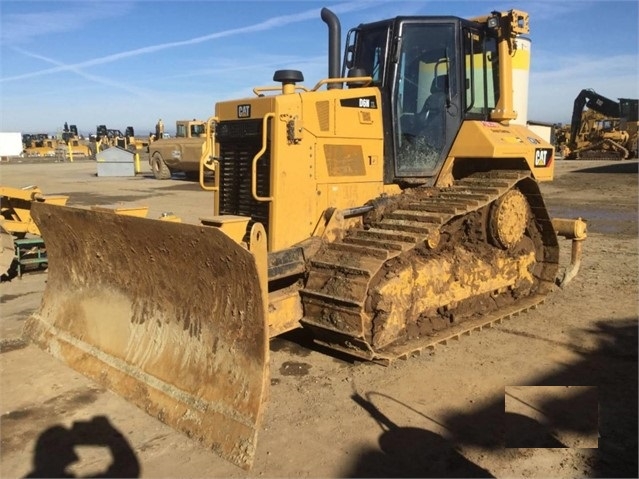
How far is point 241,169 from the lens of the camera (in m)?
5.44

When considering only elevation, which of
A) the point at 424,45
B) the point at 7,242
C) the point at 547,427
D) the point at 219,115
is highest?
the point at 424,45

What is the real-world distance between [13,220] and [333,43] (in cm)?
514

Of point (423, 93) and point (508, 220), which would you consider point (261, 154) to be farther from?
point (508, 220)

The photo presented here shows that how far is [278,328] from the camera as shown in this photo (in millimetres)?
4680

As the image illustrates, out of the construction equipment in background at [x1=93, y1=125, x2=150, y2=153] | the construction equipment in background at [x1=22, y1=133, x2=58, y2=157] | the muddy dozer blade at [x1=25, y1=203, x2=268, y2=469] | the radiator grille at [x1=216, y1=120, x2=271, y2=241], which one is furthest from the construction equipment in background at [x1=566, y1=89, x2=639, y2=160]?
the construction equipment in background at [x1=22, y1=133, x2=58, y2=157]

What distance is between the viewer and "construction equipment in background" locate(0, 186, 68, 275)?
24.3 feet

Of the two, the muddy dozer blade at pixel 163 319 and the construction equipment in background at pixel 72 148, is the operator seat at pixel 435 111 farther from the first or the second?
the construction equipment in background at pixel 72 148

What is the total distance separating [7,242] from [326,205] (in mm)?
4588

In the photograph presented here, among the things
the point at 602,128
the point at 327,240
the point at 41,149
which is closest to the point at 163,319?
the point at 327,240

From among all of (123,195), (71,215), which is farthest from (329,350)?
(123,195)

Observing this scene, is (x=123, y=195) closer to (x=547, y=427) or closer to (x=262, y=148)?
(x=262, y=148)

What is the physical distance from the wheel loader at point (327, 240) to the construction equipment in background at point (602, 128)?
30.5m

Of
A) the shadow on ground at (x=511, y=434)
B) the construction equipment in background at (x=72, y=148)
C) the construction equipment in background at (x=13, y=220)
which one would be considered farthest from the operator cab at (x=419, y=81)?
the construction equipment in background at (x=72, y=148)

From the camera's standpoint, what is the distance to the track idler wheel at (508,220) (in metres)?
5.95
